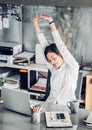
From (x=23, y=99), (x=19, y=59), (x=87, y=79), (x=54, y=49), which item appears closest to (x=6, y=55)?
(x=19, y=59)

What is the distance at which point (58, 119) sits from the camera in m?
2.19

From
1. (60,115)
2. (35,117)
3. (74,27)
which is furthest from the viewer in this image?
(74,27)

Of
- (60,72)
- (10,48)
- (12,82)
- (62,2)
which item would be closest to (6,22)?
(10,48)

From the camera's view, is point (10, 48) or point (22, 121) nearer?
point (22, 121)

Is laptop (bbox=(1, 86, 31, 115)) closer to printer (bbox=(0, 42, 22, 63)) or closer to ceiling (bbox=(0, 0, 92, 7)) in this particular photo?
ceiling (bbox=(0, 0, 92, 7))

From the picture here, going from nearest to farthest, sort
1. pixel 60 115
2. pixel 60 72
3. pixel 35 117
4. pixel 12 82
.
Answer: pixel 35 117, pixel 60 115, pixel 60 72, pixel 12 82

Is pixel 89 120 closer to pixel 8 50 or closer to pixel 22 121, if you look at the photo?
pixel 22 121

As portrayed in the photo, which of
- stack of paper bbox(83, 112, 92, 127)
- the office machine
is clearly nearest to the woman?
Answer: the office machine

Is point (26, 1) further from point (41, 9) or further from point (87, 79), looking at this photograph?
point (41, 9)

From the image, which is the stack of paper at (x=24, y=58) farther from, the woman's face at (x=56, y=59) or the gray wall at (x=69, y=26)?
the woman's face at (x=56, y=59)

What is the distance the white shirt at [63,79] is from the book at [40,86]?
0.41 meters

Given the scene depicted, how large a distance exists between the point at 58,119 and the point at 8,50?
228cm

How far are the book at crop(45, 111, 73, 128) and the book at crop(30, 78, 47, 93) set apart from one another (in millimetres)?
1873

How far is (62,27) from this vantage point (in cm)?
419
